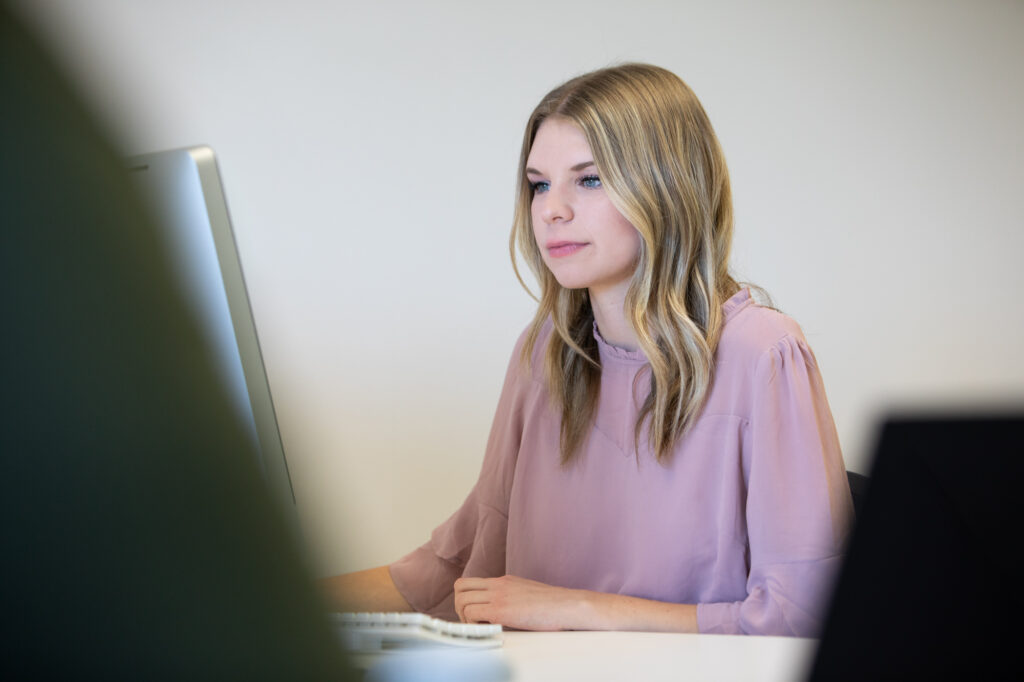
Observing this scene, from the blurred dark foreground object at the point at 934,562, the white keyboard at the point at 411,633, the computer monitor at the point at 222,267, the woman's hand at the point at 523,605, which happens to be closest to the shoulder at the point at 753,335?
the woman's hand at the point at 523,605

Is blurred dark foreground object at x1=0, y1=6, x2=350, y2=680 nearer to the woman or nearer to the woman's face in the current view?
the woman

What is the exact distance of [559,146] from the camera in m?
1.32

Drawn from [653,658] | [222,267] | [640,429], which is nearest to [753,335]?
[640,429]

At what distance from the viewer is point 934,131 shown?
3266 millimetres

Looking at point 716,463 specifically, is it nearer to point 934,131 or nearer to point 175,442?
point 175,442

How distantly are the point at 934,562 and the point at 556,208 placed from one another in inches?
39.3

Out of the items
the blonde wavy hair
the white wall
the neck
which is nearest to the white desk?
the blonde wavy hair

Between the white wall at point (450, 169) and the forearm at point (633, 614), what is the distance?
157 cm

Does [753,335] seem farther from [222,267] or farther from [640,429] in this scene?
[222,267]

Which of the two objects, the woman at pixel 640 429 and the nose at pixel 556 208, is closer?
the woman at pixel 640 429

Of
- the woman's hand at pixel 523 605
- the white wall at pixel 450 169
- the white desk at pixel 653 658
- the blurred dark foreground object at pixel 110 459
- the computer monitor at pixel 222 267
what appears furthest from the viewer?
the white wall at pixel 450 169

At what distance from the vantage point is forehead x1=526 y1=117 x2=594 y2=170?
1.30 meters

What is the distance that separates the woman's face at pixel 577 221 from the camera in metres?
1.30

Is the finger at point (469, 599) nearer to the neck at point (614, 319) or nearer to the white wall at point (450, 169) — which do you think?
the neck at point (614, 319)
